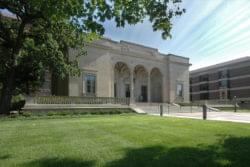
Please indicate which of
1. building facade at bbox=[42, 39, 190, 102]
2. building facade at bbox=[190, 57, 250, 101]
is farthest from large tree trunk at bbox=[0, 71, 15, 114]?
building facade at bbox=[190, 57, 250, 101]

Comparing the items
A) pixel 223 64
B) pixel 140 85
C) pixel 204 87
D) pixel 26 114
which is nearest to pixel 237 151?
pixel 26 114

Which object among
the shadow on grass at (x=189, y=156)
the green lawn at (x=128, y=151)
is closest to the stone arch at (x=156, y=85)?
the green lawn at (x=128, y=151)

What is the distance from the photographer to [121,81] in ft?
131

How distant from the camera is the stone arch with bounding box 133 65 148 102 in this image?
42.3m

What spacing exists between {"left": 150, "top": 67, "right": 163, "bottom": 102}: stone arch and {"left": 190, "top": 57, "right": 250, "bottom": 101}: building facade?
25908 millimetres

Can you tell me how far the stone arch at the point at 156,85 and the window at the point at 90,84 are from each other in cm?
1296

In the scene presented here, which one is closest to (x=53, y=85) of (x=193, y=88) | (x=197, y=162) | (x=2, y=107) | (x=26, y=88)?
(x=26, y=88)

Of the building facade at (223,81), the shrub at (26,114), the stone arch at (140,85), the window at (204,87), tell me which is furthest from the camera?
the window at (204,87)

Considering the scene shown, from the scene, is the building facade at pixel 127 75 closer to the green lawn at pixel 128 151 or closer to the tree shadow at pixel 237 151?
the green lawn at pixel 128 151

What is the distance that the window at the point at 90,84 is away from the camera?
Answer: 31.2 meters

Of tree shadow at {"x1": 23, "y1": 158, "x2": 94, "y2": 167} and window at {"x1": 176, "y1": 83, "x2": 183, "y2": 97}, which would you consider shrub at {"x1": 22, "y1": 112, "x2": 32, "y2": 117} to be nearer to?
tree shadow at {"x1": 23, "y1": 158, "x2": 94, "y2": 167}

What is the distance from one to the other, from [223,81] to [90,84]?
164 ft

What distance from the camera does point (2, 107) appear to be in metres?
19.7

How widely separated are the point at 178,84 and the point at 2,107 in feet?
96.3
